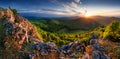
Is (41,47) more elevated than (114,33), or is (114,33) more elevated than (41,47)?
(114,33)

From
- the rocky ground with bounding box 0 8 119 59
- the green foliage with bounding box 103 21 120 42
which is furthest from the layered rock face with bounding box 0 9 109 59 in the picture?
the green foliage with bounding box 103 21 120 42

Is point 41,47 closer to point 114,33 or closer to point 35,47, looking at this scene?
point 35,47

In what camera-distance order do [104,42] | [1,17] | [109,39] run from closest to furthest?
[104,42], [109,39], [1,17]

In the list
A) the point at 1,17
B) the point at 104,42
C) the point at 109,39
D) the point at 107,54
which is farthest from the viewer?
the point at 1,17

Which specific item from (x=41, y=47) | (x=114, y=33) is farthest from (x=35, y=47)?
(x=114, y=33)

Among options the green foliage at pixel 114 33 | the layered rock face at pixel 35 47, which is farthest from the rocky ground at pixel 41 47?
the green foliage at pixel 114 33

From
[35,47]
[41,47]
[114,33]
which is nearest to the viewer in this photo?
[35,47]

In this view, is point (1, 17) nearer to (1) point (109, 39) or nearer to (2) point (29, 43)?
(2) point (29, 43)

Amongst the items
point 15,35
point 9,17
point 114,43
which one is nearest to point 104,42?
point 114,43

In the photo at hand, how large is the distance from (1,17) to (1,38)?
14.0m

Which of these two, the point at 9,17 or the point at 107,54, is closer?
the point at 107,54

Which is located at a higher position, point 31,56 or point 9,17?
point 9,17

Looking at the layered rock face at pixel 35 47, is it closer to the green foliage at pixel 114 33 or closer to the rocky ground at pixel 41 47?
the rocky ground at pixel 41 47

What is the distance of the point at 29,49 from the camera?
8606 centimetres
